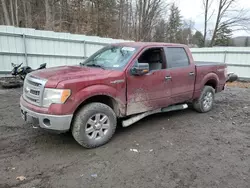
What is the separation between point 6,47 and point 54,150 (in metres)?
7.35

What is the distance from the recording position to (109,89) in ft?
11.7

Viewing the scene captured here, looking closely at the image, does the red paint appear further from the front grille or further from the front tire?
the front tire

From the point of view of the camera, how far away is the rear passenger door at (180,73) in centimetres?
468

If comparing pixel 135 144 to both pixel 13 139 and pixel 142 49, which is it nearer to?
pixel 142 49

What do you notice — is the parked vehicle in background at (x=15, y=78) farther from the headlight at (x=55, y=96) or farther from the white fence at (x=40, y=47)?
the headlight at (x=55, y=96)

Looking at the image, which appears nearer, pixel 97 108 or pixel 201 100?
pixel 97 108

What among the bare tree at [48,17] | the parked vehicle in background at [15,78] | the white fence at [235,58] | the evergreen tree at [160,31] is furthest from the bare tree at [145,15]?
the parked vehicle in background at [15,78]

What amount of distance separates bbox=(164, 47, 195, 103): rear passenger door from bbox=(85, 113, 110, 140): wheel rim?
1.92m

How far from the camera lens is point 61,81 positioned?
309 cm

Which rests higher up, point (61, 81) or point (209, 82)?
point (61, 81)

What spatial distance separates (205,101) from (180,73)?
1.59 m

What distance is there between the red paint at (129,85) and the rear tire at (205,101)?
23cm

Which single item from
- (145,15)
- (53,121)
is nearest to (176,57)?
(53,121)

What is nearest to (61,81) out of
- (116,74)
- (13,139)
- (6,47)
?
(116,74)
